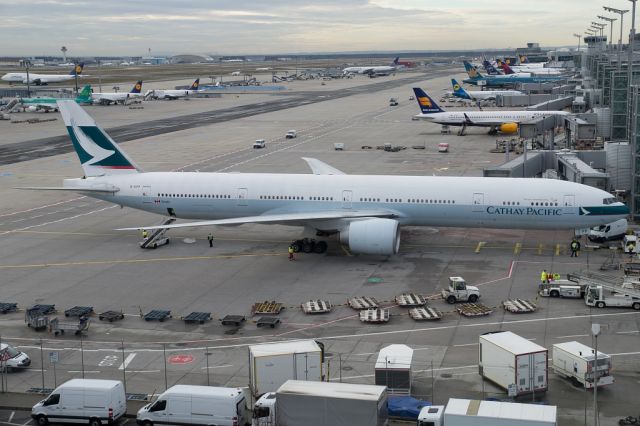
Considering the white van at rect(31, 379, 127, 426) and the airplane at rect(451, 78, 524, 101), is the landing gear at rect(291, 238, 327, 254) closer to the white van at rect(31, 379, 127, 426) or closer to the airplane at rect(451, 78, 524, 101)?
the white van at rect(31, 379, 127, 426)

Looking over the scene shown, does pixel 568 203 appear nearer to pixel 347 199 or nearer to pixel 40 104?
pixel 347 199

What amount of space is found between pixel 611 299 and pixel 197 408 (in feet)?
72.0

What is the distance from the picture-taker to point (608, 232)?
50.0 m

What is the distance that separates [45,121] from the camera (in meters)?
146

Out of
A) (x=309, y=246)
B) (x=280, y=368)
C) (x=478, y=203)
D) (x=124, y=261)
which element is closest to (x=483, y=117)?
(x=478, y=203)

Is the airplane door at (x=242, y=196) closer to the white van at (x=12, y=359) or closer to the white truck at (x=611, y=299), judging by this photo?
the white van at (x=12, y=359)

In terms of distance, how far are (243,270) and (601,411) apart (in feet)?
80.7

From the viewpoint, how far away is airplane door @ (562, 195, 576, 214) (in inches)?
1850

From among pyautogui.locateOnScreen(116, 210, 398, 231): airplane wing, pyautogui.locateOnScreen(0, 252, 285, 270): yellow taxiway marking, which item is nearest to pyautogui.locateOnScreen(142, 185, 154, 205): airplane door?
pyautogui.locateOnScreen(116, 210, 398, 231): airplane wing

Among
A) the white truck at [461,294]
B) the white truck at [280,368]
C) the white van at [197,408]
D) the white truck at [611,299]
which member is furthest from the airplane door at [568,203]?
the white van at [197,408]

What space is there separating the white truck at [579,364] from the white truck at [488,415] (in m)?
5.11

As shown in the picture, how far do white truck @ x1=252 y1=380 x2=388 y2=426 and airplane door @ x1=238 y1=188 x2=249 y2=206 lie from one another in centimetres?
2658

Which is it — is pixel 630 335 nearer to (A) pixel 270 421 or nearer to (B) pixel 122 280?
(A) pixel 270 421

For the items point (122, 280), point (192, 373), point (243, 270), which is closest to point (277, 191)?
point (243, 270)
